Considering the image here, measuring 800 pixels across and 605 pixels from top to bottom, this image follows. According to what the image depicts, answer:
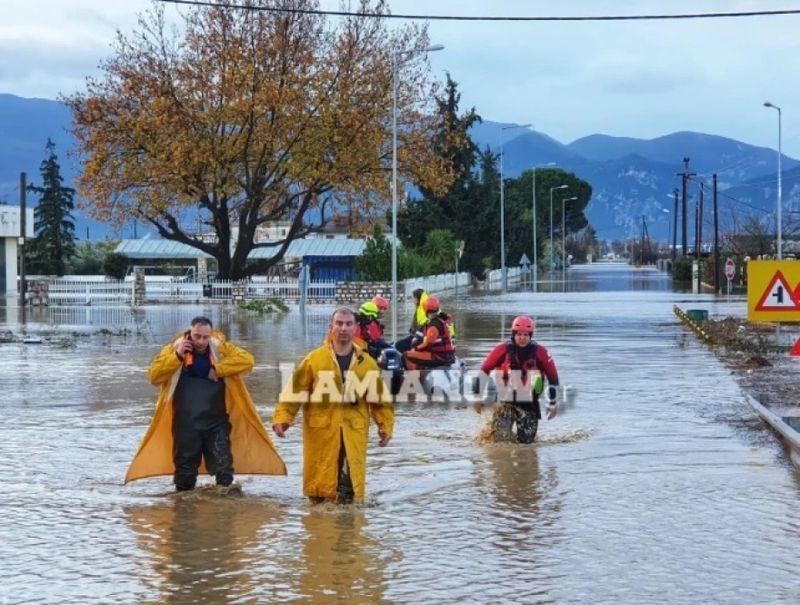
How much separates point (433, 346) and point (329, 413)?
24.4ft

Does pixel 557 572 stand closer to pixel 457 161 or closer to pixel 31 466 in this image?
pixel 31 466

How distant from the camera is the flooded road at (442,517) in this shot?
775 centimetres

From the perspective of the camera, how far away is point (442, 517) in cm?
977

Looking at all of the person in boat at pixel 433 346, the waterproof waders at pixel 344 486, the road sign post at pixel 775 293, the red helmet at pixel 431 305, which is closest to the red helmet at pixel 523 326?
the waterproof waders at pixel 344 486

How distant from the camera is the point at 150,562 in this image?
27.4ft

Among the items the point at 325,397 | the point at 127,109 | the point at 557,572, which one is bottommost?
the point at 557,572

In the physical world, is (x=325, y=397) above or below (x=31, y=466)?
above

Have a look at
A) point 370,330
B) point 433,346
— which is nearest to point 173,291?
point 370,330

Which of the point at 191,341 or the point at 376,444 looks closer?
the point at 191,341

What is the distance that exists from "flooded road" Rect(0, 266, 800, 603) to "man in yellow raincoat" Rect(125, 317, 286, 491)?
0.25 m

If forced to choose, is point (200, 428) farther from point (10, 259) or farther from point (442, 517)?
point (10, 259)

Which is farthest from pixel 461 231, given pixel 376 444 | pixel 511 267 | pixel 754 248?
pixel 376 444

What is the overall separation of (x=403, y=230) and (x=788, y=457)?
6778cm

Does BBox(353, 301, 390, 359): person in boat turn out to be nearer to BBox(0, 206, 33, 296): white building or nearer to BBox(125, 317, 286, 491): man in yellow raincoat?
BBox(125, 317, 286, 491): man in yellow raincoat
